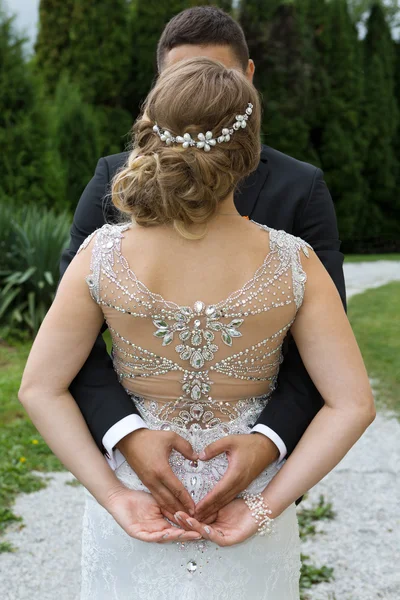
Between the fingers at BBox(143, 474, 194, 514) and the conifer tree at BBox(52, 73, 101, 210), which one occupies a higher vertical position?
the fingers at BBox(143, 474, 194, 514)

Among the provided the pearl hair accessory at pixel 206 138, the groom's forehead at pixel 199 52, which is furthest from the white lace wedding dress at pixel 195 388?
the groom's forehead at pixel 199 52

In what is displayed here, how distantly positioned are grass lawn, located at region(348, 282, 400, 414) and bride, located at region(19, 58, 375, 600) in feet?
16.2

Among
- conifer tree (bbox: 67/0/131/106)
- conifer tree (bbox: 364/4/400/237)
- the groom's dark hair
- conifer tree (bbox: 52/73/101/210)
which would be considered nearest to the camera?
the groom's dark hair

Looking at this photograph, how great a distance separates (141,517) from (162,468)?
148 mm

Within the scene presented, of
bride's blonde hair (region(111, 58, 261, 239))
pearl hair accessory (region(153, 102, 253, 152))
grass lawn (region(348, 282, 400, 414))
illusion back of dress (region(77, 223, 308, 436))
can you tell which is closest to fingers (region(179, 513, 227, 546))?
illusion back of dress (region(77, 223, 308, 436))

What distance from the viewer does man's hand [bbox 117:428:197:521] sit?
1.79 meters

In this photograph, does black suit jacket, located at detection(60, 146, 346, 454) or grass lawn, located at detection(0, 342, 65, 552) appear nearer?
black suit jacket, located at detection(60, 146, 346, 454)

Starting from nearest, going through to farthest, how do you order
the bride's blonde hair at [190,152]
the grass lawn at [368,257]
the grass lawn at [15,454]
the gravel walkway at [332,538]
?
the bride's blonde hair at [190,152]
the gravel walkway at [332,538]
the grass lawn at [15,454]
the grass lawn at [368,257]

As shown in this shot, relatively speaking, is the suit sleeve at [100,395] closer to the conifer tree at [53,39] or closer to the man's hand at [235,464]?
the man's hand at [235,464]

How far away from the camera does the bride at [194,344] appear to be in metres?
1.71

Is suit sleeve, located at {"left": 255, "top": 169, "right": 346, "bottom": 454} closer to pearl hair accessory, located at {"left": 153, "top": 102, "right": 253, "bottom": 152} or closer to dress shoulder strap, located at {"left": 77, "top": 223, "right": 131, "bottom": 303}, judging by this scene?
dress shoulder strap, located at {"left": 77, "top": 223, "right": 131, "bottom": 303}

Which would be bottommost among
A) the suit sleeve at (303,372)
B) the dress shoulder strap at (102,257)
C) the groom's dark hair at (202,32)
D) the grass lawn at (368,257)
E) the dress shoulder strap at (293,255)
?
the grass lawn at (368,257)

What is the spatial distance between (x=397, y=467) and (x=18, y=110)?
21.7 feet

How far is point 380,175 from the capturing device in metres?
17.5
